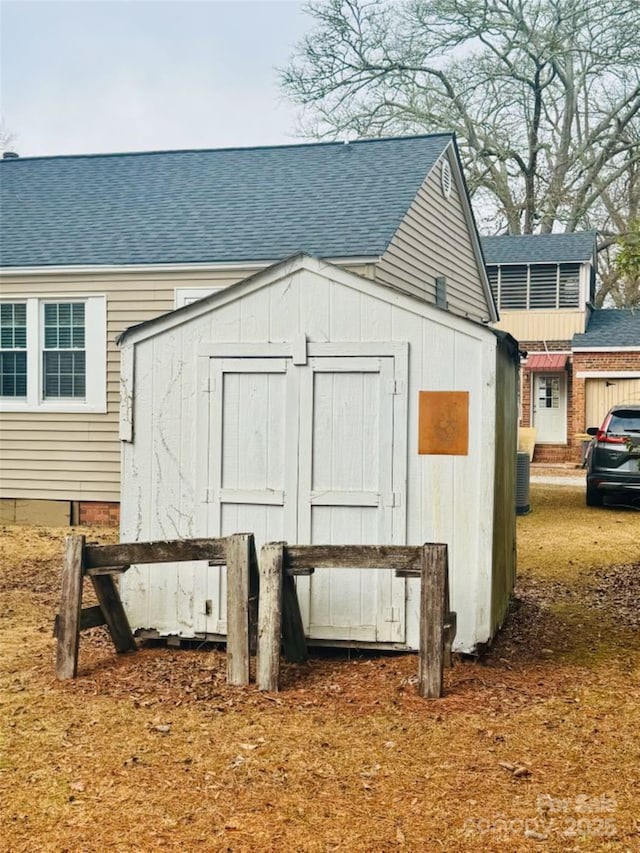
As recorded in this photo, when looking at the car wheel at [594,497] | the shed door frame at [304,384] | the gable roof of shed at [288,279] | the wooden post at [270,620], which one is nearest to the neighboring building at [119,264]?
the car wheel at [594,497]

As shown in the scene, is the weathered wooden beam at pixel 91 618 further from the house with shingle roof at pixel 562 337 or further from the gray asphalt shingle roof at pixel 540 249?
the gray asphalt shingle roof at pixel 540 249

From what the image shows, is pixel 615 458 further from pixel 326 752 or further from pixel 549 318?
pixel 549 318

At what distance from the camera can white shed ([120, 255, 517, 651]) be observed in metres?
6.71

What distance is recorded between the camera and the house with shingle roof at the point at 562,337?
1084 inches

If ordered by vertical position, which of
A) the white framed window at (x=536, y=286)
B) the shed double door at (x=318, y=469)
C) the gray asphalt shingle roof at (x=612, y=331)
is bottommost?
the shed double door at (x=318, y=469)

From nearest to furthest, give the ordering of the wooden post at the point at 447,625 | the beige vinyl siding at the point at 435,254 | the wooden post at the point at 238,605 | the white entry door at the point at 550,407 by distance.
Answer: the wooden post at the point at 447,625 → the wooden post at the point at 238,605 → the beige vinyl siding at the point at 435,254 → the white entry door at the point at 550,407

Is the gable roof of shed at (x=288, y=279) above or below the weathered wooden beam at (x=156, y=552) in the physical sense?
above

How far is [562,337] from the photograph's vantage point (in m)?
29.1

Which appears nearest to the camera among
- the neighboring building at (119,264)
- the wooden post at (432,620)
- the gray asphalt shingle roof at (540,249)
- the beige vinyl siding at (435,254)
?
the wooden post at (432,620)

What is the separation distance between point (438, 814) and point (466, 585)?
249 cm

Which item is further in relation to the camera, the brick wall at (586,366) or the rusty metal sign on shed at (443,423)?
the brick wall at (586,366)

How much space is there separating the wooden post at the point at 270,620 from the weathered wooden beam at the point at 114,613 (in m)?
1.19

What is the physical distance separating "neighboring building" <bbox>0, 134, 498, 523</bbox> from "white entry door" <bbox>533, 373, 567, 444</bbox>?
13612 mm

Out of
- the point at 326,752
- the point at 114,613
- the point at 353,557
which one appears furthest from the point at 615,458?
the point at 326,752
